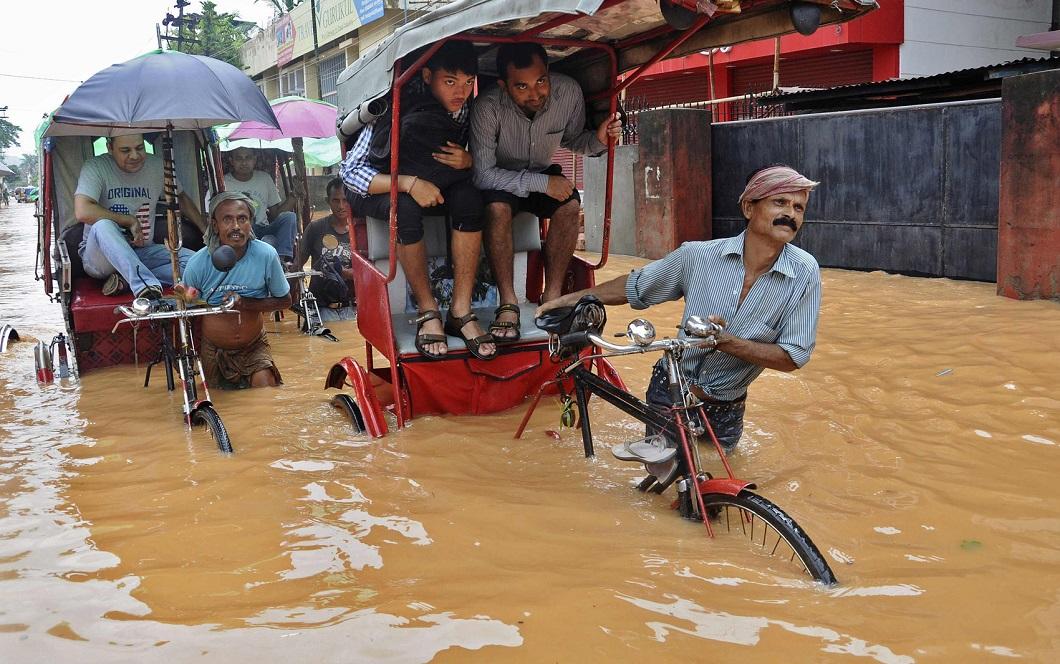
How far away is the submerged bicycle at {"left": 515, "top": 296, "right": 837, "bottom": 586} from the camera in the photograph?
318cm

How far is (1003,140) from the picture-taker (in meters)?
8.59

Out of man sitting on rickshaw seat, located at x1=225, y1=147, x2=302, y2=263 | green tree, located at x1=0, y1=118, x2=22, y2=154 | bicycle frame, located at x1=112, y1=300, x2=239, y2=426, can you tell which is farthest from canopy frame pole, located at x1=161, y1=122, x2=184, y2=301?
green tree, located at x1=0, y1=118, x2=22, y2=154

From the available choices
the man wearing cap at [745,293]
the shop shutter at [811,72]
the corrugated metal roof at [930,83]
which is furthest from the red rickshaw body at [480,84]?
the shop shutter at [811,72]

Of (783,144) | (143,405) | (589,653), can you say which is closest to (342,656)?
(589,653)

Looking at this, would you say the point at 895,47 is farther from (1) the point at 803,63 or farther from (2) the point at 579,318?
(2) the point at 579,318

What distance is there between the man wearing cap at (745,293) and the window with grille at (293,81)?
3633 cm

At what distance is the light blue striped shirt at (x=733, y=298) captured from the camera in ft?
12.5

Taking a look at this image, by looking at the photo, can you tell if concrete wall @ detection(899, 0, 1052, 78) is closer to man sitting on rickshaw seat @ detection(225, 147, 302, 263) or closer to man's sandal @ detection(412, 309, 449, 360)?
man sitting on rickshaw seat @ detection(225, 147, 302, 263)

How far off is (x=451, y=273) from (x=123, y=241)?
111 inches

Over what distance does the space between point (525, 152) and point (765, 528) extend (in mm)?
2800

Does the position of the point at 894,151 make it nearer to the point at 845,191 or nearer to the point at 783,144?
the point at 845,191

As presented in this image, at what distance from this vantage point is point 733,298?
3.96 metres

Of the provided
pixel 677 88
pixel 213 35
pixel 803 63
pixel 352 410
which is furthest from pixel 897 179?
pixel 213 35

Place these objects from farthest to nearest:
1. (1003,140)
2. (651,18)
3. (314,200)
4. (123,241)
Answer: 1. (314,200)
2. (1003,140)
3. (123,241)
4. (651,18)
